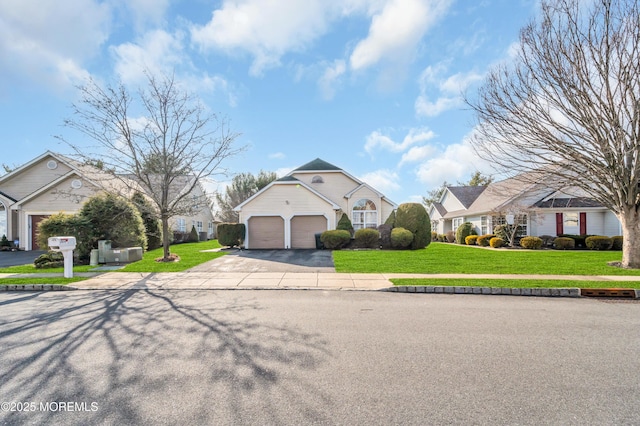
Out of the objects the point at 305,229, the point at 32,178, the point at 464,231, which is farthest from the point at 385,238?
the point at 32,178

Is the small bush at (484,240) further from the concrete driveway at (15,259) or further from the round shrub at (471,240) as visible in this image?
the concrete driveway at (15,259)

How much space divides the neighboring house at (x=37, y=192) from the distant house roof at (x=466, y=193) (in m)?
24.9

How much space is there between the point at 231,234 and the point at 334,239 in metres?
6.93

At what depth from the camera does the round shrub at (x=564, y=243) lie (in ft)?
65.2

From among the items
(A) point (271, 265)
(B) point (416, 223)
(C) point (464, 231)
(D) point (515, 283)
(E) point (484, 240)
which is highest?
(B) point (416, 223)

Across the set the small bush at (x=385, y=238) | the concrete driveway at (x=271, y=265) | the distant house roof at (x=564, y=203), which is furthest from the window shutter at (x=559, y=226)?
the concrete driveway at (x=271, y=265)

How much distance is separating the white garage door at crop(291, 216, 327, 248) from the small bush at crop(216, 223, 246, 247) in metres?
3.42

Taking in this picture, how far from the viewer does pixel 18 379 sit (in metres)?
3.51

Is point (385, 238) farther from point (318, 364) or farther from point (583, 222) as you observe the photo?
point (318, 364)

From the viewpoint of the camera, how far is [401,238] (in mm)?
19000

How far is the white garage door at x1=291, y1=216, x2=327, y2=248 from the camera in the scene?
69.4ft

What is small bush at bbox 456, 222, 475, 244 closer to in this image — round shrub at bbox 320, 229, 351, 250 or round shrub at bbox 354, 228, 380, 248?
round shrub at bbox 354, 228, 380, 248

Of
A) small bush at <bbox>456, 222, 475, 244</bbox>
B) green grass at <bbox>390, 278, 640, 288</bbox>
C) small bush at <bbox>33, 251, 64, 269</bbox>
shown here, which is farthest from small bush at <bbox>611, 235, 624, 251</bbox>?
small bush at <bbox>33, 251, 64, 269</bbox>

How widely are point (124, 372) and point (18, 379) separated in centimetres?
112
